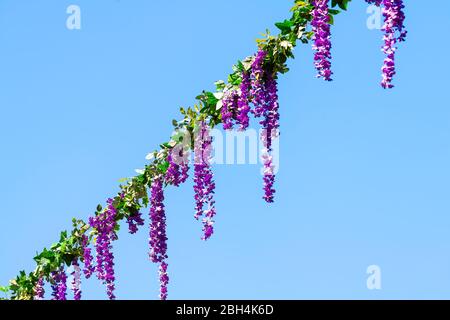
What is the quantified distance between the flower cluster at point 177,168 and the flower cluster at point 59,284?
2.68m

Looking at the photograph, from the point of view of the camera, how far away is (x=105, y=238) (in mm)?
13242

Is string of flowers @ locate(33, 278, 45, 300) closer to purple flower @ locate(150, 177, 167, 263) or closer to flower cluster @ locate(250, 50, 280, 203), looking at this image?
purple flower @ locate(150, 177, 167, 263)

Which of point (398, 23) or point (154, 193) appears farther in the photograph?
point (154, 193)

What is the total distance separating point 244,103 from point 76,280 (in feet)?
13.3

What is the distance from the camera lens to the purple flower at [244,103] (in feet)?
37.8

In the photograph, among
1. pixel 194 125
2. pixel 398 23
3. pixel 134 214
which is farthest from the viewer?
pixel 134 214

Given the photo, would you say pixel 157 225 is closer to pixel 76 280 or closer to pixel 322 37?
pixel 76 280

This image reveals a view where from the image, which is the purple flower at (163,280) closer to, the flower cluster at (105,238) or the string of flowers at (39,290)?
the flower cluster at (105,238)

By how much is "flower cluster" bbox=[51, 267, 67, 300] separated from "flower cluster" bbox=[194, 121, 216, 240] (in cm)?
312

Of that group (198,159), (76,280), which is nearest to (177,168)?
(198,159)
